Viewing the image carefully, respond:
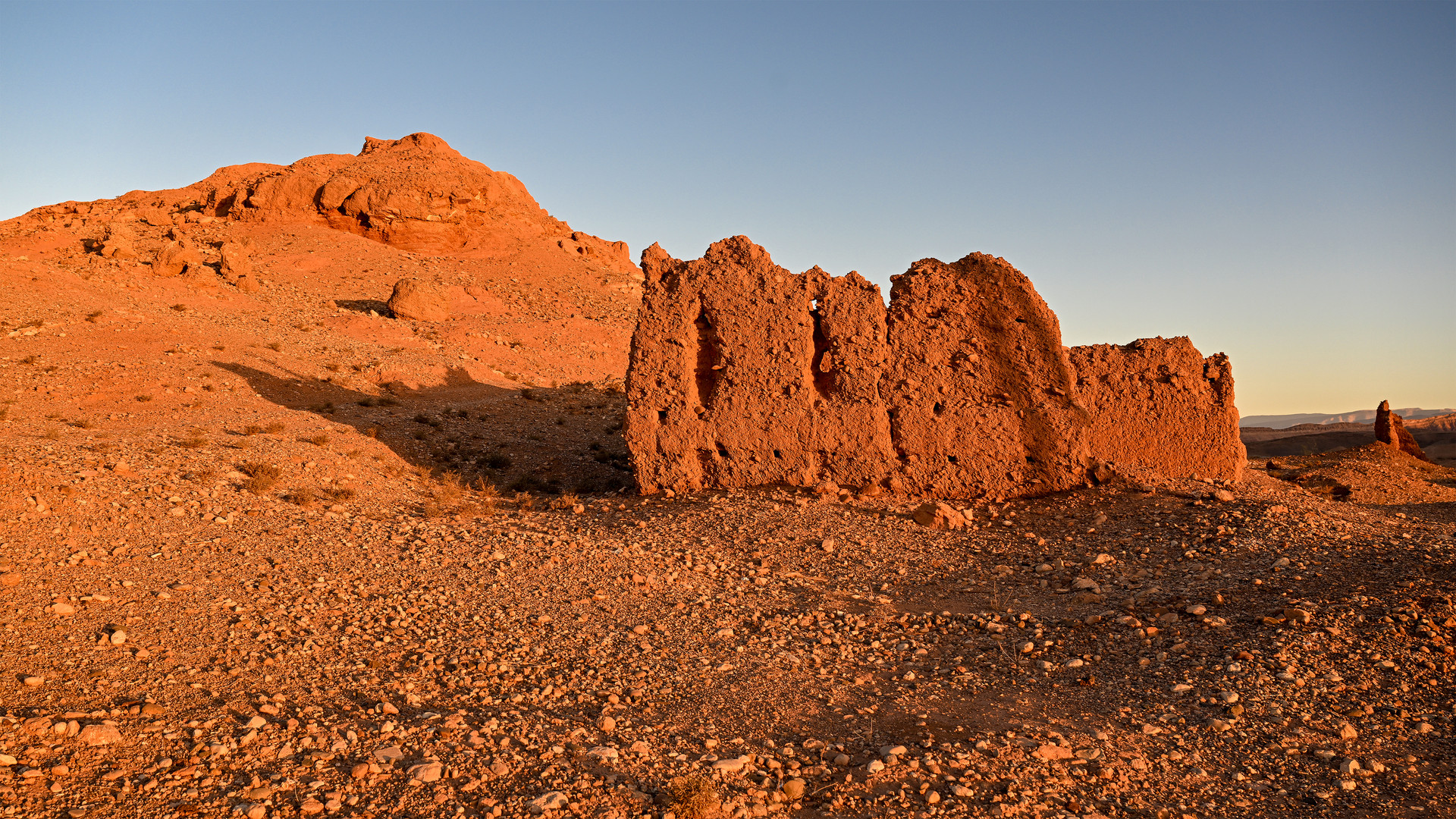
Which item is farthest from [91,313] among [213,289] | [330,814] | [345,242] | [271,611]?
[330,814]

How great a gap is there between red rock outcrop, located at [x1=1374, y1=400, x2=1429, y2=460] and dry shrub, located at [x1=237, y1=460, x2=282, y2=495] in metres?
19.1

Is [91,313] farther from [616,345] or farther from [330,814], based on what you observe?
[330,814]

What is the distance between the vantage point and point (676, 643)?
20.1 ft

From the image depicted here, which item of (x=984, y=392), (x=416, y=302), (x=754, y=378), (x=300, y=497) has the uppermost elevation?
(x=416, y=302)

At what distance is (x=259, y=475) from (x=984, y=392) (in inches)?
332

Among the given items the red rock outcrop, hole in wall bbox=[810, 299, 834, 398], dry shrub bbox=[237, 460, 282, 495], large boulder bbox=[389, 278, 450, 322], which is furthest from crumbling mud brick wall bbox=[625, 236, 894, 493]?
large boulder bbox=[389, 278, 450, 322]

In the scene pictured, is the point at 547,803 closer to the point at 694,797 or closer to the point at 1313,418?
Answer: the point at 694,797

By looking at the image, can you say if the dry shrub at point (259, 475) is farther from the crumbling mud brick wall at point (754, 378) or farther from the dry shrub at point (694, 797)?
the dry shrub at point (694, 797)

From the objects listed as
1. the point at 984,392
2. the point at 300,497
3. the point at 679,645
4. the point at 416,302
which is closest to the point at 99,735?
the point at 679,645

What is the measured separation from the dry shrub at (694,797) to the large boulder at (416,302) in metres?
22.6

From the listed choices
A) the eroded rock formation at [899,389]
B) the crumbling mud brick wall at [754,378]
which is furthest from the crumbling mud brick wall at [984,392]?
the crumbling mud brick wall at [754,378]

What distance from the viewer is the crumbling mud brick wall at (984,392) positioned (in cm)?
965

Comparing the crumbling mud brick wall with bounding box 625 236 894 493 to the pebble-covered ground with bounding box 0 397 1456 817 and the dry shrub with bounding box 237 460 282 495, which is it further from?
the dry shrub with bounding box 237 460 282 495

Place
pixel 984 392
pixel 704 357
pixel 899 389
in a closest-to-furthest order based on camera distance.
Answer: pixel 984 392
pixel 899 389
pixel 704 357
